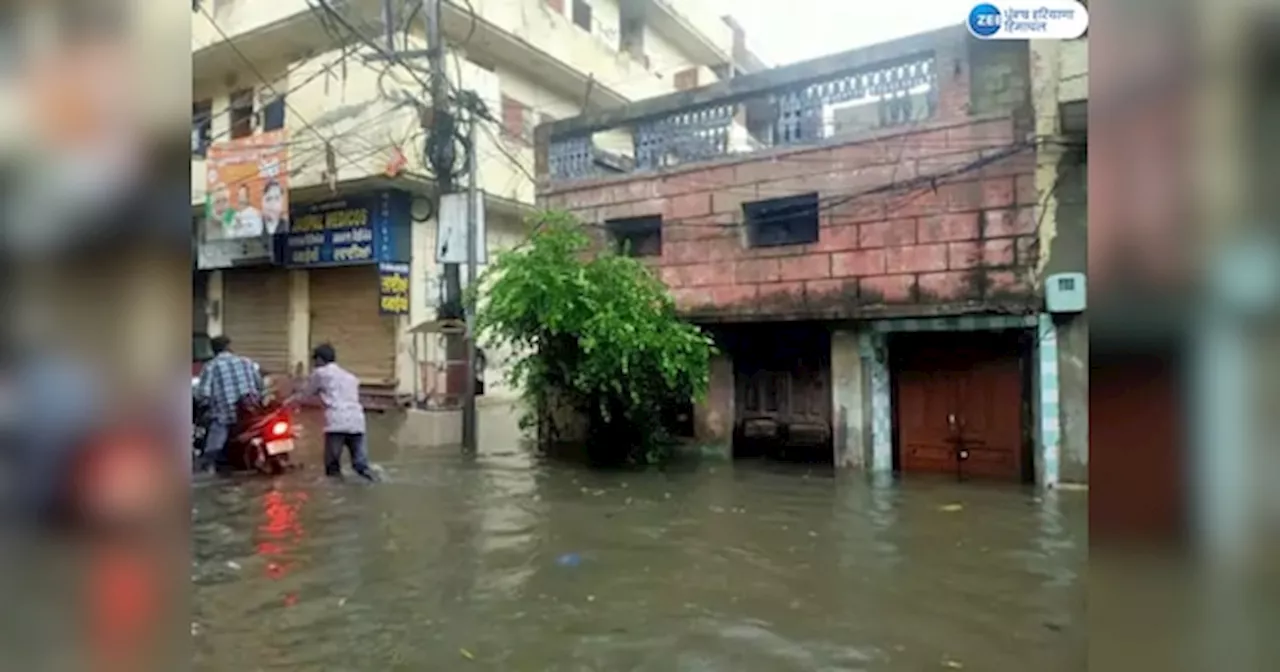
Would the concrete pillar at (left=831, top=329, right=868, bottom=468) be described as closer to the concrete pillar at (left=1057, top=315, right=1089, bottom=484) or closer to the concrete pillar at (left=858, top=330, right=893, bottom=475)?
the concrete pillar at (left=858, top=330, right=893, bottom=475)

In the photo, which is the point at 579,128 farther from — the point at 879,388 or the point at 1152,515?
the point at 1152,515

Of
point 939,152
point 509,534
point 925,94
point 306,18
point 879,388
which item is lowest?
point 509,534

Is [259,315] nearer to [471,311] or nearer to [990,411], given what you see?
[471,311]

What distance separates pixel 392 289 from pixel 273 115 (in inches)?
180

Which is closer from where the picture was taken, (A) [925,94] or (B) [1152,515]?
(B) [1152,515]

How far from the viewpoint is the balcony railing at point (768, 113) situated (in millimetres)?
9828

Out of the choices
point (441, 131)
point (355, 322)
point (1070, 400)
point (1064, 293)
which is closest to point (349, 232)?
point (355, 322)

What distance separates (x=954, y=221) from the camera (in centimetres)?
948

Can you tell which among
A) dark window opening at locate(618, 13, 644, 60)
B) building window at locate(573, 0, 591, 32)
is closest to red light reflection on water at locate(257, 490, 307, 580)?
building window at locate(573, 0, 591, 32)

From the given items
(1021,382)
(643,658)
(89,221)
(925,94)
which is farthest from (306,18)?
(89,221)

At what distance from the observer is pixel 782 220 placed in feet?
36.4

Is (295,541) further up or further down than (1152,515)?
further down

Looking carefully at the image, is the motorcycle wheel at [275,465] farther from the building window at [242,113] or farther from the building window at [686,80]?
the building window at [686,80]

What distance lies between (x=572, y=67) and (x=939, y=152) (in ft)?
37.4
